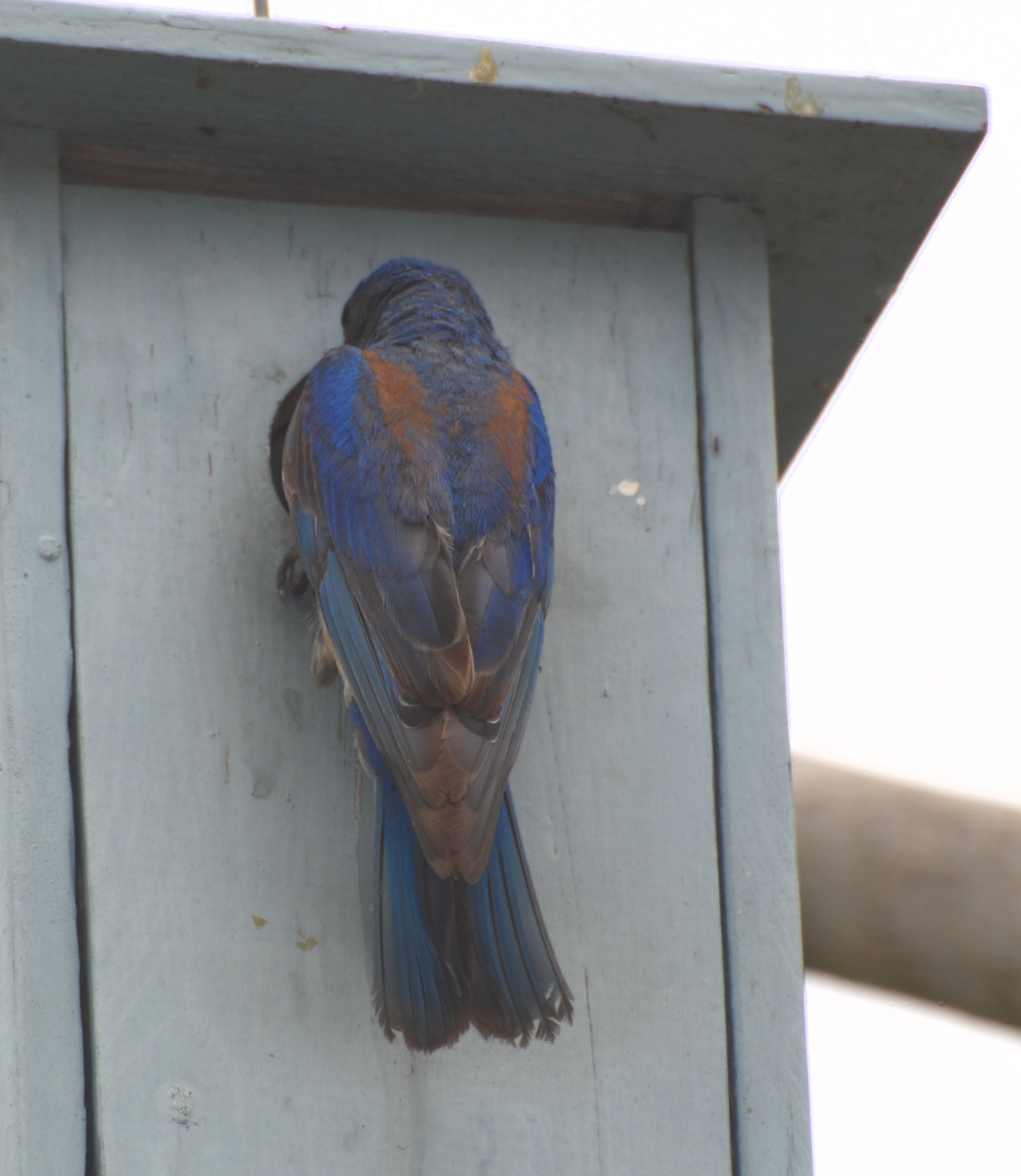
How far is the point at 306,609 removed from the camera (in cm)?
249

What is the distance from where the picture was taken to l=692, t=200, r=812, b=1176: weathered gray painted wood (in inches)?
94.1

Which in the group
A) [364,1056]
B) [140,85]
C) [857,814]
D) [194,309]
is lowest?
[364,1056]

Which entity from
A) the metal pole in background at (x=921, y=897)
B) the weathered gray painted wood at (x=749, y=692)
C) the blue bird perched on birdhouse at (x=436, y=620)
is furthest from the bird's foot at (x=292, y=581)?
the metal pole in background at (x=921, y=897)

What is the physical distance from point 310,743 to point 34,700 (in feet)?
1.14

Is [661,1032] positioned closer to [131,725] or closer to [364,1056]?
[364,1056]

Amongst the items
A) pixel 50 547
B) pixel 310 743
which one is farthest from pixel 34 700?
pixel 310 743

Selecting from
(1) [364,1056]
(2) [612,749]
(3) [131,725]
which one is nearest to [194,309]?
(3) [131,725]

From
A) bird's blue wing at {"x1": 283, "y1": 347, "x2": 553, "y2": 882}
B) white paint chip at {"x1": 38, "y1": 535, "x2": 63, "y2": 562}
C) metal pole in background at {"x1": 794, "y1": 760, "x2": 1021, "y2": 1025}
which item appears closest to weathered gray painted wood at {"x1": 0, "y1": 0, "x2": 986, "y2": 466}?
bird's blue wing at {"x1": 283, "y1": 347, "x2": 553, "y2": 882}

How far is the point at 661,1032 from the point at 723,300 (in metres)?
1.06

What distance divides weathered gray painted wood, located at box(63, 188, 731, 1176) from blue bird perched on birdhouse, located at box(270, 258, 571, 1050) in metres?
0.11

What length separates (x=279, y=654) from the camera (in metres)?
2.46

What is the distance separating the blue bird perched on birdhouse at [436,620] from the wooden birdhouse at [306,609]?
128 mm

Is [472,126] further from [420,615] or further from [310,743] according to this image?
[310,743]

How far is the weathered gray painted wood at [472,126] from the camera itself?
8.07 ft
